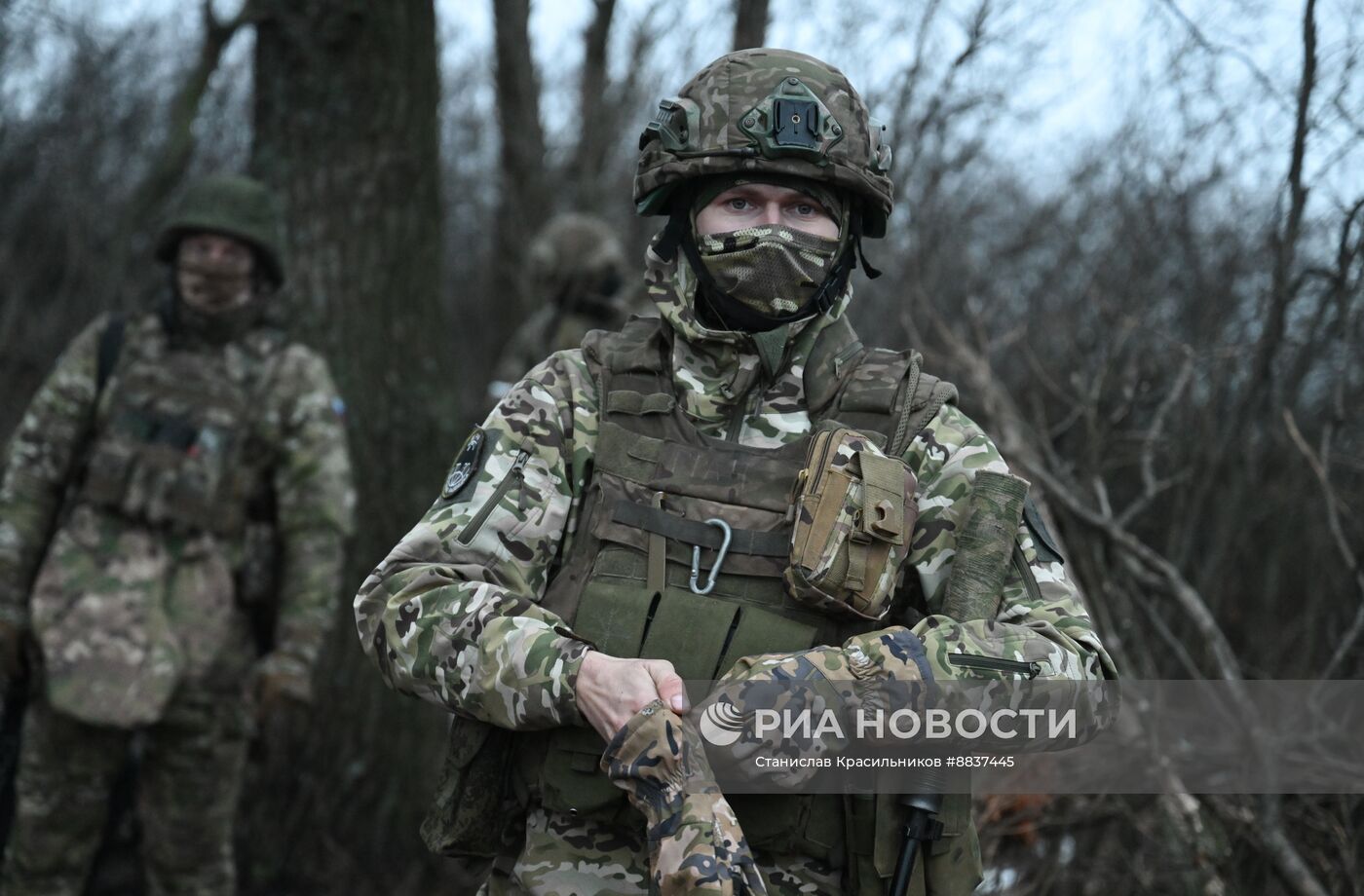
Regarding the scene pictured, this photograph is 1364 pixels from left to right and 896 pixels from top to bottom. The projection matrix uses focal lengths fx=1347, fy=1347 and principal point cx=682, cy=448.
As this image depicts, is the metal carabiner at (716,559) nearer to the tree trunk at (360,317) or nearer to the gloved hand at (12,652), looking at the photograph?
the gloved hand at (12,652)

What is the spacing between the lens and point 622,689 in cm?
195

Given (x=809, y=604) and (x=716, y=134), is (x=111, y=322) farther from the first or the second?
(x=809, y=604)

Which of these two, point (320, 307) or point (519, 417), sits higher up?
point (320, 307)

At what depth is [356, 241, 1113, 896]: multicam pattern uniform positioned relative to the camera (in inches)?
79.8

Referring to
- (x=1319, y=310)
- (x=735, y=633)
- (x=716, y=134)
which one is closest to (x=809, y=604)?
(x=735, y=633)

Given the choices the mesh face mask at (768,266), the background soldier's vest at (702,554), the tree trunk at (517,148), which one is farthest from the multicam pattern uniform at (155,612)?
the tree trunk at (517,148)

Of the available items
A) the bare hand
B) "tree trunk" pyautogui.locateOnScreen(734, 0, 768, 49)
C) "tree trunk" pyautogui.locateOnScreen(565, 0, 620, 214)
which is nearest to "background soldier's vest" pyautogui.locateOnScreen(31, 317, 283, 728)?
the bare hand

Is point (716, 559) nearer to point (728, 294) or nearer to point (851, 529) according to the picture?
point (851, 529)

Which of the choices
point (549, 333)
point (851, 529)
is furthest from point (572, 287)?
point (851, 529)

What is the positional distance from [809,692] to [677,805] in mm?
250

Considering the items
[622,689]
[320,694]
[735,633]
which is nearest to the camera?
[622,689]

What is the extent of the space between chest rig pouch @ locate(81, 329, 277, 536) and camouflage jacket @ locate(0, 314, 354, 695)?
0.02 metres

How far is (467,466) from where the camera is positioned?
2264 millimetres

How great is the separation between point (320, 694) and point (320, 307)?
59.6 inches
